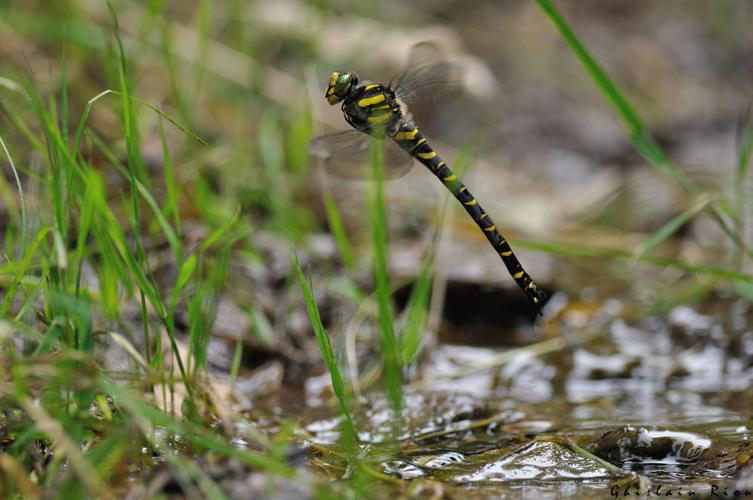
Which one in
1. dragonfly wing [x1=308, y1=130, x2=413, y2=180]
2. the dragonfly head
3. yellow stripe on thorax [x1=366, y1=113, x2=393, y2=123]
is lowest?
dragonfly wing [x1=308, y1=130, x2=413, y2=180]

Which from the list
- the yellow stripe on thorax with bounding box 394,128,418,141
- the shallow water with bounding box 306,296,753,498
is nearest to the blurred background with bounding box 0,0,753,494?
the shallow water with bounding box 306,296,753,498

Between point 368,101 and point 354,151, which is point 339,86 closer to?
point 368,101

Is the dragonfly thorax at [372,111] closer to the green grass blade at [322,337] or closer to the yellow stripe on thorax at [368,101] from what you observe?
the yellow stripe on thorax at [368,101]

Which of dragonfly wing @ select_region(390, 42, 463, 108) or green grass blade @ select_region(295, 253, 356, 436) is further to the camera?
dragonfly wing @ select_region(390, 42, 463, 108)

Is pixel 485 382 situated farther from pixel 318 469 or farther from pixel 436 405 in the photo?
pixel 318 469

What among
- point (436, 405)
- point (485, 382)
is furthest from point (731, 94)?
point (436, 405)

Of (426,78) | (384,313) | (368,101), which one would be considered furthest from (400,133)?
(384,313)

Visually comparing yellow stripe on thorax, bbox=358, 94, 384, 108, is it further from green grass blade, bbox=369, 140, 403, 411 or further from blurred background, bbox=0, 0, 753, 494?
blurred background, bbox=0, 0, 753, 494
